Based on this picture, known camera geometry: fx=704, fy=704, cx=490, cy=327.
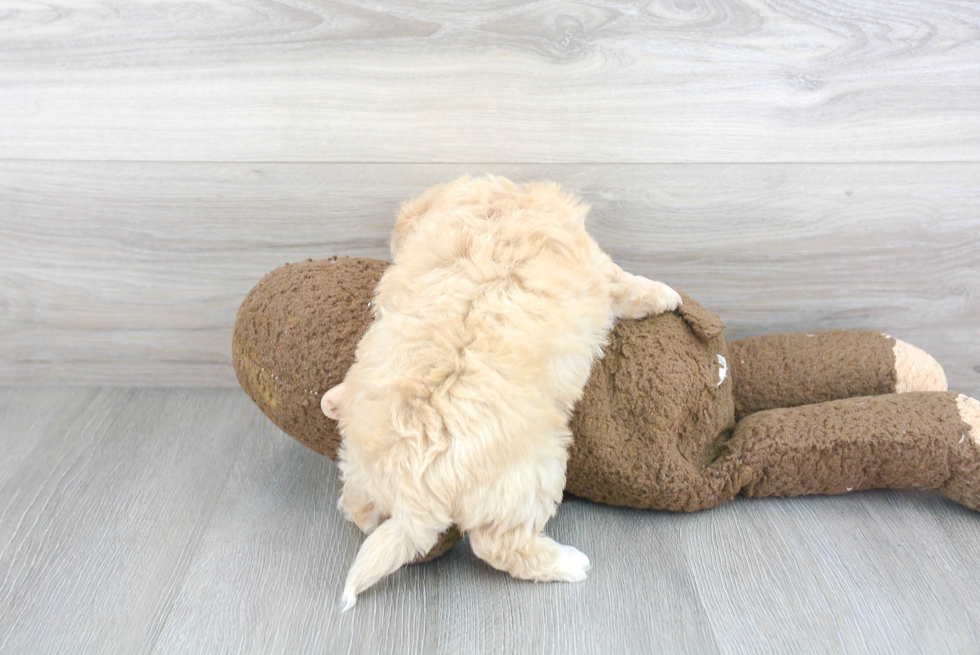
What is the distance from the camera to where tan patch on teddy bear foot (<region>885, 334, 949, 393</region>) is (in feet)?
3.43

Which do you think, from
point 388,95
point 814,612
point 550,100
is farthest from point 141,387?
point 814,612

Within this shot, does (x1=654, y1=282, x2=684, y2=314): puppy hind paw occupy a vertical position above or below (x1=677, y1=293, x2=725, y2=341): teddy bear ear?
above

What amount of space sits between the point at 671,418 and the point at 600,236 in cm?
38

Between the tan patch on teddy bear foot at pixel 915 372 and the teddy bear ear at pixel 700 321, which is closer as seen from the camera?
the teddy bear ear at pixel 700 321

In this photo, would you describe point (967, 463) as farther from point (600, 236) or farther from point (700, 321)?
point (600, 236)

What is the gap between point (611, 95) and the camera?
3.54 feet

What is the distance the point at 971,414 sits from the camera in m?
0.91

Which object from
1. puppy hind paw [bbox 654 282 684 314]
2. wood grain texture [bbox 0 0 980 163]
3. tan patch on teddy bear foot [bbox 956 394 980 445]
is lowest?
tan patch on teddy bear foot [bbox 956 394 980 445]

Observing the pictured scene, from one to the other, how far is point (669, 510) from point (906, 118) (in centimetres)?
72

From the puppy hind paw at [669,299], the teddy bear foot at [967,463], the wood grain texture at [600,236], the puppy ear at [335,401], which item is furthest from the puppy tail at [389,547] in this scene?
the teddy bear foot at [967,463]

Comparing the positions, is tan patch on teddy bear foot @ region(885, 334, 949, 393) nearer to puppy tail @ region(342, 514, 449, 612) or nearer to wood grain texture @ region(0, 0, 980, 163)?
wood grain texture @ region(0, 0, 980, 163)

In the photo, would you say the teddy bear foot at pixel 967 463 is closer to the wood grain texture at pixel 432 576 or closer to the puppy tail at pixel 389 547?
the wood grain texture at pixel 432 576

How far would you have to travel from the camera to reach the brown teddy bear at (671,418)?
2.92 ft

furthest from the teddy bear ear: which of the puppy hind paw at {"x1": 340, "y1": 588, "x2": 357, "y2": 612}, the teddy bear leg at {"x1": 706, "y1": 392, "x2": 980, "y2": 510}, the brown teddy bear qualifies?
the puppy hind paw at {"x1": 340, "y1": 588, "x2": 357, "y2": 612}
